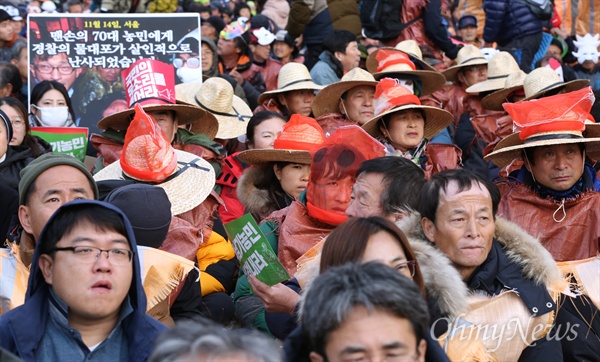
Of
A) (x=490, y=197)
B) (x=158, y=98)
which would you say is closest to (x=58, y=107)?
(x=158, y=98)

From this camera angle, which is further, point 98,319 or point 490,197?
point 490,197

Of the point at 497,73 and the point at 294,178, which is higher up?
the point at 497,73

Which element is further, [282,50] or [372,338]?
[282,50]

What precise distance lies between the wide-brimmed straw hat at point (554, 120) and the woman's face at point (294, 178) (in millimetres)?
1212

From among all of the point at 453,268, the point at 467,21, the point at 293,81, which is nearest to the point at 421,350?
the point at 453,268

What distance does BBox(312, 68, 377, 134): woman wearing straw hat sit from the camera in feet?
26.8

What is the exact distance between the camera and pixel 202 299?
5320mm

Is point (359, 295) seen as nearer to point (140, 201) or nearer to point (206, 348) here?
point (206, 348)

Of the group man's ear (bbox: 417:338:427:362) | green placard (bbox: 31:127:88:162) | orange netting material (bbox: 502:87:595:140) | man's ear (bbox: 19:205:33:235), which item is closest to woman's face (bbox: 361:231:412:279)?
man's ear (bbox: 417:338:427:362)

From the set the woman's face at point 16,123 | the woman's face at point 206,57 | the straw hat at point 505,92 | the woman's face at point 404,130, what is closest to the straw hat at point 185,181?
the woman's face at point 16,123

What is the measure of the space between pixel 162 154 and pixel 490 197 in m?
2.27

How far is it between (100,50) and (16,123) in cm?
211

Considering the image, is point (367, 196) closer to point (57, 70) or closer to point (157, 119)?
point (157, 119)

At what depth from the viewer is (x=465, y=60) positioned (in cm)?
1028
